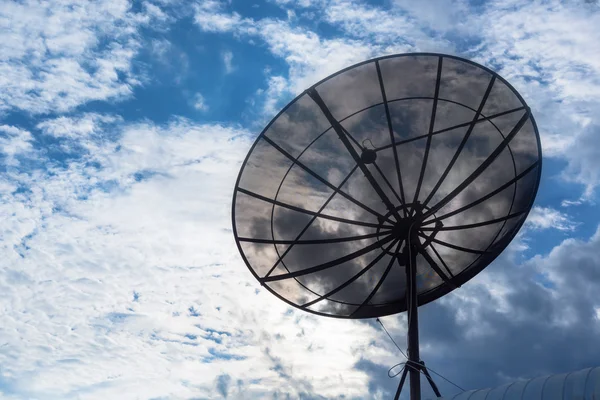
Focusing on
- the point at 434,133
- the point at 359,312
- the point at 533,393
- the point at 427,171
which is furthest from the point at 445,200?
the point at 533,393

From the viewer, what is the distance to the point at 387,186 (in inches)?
643

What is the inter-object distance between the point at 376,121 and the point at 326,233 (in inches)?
150

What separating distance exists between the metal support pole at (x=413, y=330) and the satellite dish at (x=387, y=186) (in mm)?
40

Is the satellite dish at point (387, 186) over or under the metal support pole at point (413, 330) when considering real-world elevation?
over

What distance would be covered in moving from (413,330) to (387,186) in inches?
161

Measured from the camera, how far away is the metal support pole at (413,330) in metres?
13.9

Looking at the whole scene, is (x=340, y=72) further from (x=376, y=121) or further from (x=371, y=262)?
(x=371, y=262)

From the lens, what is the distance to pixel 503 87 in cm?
1439

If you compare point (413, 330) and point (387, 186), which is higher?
point (387, 186)

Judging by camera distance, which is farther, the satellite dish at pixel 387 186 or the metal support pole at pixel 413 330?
the satellite dish at pixel 387 186

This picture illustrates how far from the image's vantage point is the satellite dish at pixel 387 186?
48.0 feet

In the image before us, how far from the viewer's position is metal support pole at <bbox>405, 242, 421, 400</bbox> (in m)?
13.9

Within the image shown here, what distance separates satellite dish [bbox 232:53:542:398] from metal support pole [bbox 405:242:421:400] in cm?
4

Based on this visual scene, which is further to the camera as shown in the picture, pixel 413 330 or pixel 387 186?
pixel 387 186
